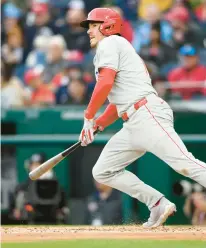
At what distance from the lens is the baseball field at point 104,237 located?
5.75 meters

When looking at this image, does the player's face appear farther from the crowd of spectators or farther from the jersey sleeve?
the crowd of spectators

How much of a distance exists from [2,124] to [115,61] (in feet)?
11.1

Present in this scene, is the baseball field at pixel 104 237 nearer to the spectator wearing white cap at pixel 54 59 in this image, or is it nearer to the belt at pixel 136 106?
the belt at pixel 136 106

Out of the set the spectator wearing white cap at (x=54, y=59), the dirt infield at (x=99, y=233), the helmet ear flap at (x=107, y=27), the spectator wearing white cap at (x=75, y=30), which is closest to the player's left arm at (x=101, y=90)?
the helmet ear flap at (x=107, y=27)

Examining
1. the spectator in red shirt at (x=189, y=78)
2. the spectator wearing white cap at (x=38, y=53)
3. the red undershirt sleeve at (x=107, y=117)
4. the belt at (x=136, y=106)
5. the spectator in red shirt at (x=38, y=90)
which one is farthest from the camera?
the spectator wearing white cap at (x=38, y=53)

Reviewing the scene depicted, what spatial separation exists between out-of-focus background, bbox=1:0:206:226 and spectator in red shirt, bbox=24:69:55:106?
0.06ft

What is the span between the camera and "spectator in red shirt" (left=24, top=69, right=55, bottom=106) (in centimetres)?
1091

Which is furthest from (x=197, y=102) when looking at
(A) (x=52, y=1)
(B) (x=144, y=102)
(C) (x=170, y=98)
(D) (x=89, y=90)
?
(A) (x=52, y=1)

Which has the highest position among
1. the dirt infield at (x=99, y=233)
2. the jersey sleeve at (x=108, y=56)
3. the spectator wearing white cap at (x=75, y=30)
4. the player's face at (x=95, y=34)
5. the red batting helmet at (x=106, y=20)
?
the spectator wearing white cap at (x=75, y=30)

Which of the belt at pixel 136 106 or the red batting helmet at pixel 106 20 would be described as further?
the red batting helmet at pixel 106 20

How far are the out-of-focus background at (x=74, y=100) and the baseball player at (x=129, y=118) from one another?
6.19 ft

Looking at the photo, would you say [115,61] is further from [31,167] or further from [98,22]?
[31,167]

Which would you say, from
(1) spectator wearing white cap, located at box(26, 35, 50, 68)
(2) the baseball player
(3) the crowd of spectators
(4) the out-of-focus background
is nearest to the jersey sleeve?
(2) the baseball player

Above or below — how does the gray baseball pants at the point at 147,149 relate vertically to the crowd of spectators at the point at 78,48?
below
